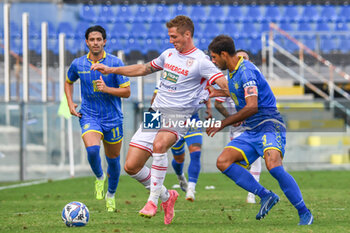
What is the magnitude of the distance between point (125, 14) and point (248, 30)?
180 inches

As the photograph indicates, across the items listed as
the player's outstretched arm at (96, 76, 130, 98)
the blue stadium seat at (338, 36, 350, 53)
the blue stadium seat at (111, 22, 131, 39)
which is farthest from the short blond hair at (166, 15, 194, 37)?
the blue stadium seat at (111, 22, 131, 39)

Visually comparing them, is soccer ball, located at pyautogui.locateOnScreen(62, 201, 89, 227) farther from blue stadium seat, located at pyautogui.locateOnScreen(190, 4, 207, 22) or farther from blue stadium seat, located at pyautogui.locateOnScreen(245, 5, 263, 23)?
blue stadium seat, located at pyautogui.locateOnScreen(245, 5, 263, 23)

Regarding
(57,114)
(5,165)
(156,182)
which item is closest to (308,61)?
(57,114)

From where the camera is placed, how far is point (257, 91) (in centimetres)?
642

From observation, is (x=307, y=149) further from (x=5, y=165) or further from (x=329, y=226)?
(x=329, y=226)

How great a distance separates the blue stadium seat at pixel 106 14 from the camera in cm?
2459

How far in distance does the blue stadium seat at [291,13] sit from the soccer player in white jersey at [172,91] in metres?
18.3

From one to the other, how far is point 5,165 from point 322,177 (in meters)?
7.09

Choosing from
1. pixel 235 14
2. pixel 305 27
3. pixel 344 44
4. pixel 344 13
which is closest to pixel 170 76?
pixel 344 44

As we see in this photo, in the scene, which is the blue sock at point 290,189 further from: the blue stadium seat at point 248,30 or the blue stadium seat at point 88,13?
the blue stadium seat at point 88,13

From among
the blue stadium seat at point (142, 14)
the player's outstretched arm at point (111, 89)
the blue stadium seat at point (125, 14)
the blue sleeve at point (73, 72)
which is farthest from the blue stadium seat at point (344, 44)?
the player's outstretched arm at point (111, 89)

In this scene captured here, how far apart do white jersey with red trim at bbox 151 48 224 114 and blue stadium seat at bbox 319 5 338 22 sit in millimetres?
18580

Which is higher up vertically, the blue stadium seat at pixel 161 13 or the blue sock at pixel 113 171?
the blue stadium seat at pixel 161 13

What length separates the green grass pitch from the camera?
6457 mm
